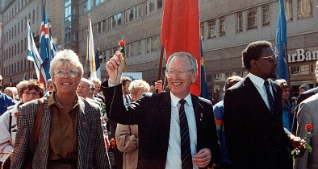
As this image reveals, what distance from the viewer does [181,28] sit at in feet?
19.4

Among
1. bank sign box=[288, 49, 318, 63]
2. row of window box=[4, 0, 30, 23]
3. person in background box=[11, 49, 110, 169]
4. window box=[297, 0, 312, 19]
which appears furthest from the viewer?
row of window box=[4, 0, 30, 23]

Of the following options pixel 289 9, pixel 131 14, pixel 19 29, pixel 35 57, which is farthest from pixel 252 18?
pixel 19 29

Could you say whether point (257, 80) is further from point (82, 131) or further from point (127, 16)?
point (127, 16)

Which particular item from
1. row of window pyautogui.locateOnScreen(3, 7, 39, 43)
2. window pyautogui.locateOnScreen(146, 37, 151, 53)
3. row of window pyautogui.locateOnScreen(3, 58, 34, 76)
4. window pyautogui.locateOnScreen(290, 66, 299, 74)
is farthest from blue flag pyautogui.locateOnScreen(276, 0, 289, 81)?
row of window pyautogui.locateOnScreen(3, 58, 34, 76)

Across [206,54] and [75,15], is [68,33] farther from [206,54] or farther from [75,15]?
[206,54]

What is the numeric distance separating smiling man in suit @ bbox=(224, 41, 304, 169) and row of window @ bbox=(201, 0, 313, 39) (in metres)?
19.1

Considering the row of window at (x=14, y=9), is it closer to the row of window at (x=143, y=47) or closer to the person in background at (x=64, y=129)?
the row of window at (x=143, y=47)

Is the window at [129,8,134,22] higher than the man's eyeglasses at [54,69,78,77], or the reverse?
the window at [129,8,134,22]

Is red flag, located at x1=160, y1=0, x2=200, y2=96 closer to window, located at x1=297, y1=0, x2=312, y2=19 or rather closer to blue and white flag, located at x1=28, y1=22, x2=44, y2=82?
blue and white flag, located at x1=28, y1=22, x2=44, y2=82

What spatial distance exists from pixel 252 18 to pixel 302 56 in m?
4.50

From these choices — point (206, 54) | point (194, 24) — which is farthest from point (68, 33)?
point (194, 24)

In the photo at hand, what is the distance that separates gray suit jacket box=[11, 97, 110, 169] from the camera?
4.08m

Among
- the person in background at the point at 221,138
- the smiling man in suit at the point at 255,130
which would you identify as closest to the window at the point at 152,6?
the person in background at the point at 221,138

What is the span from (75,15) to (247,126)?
175ft
